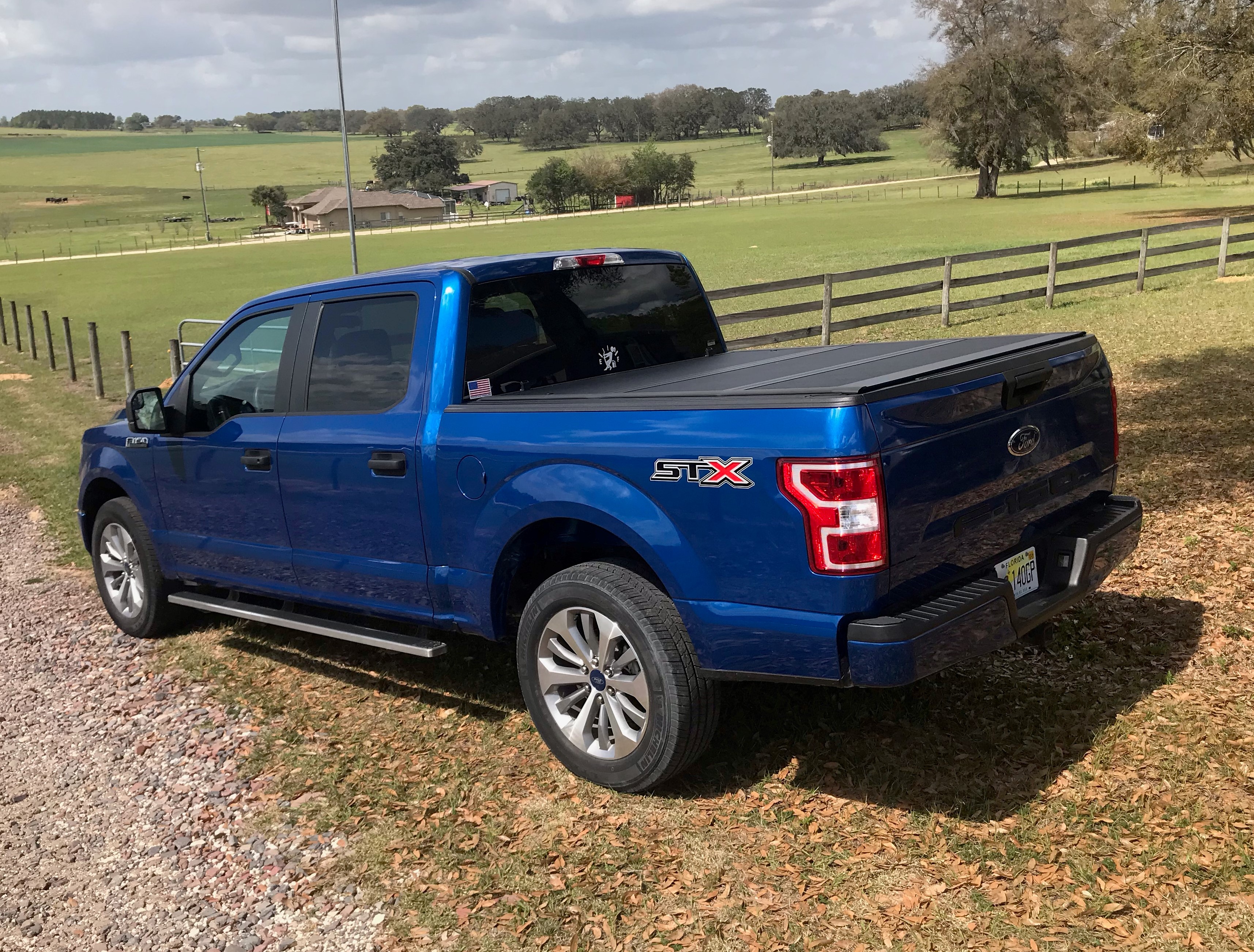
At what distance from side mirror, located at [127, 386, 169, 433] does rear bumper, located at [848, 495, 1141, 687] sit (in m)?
4.00

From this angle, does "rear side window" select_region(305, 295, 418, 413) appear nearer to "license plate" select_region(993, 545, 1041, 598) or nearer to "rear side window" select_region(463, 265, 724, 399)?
A: "rear side window" select_region(463, 265, 724, 399)

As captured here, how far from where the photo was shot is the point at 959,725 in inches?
182

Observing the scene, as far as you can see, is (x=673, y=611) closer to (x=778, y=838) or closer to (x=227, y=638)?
(x=778, y=838)

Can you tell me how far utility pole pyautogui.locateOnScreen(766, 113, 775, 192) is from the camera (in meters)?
150

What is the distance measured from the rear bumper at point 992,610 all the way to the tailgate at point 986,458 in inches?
3.6

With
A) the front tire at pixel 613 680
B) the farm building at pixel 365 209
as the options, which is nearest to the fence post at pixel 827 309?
the front tire at pixel 613 680

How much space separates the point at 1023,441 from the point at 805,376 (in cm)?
82

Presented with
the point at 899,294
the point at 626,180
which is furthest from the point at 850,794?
the point at 626,180

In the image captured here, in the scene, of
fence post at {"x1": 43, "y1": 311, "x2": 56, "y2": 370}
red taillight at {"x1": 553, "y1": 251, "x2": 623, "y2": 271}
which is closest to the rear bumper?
red taillight at {"x1": 553, "y1": 251, "x2": 623, "y2": 271}

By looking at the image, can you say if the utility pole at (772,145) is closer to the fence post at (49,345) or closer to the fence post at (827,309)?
the fence post at (49,345)

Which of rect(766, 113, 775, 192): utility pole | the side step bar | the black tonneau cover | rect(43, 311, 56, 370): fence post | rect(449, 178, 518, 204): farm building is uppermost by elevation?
rect(766, 113, 775, 192): utility pole

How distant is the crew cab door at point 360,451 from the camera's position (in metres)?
4.74

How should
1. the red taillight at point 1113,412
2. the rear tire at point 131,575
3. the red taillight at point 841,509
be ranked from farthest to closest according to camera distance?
the rear tire at point 131,575, the red taillight at point 1113,412, the red taillight at point 841,509

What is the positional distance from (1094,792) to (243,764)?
3.44 metres
